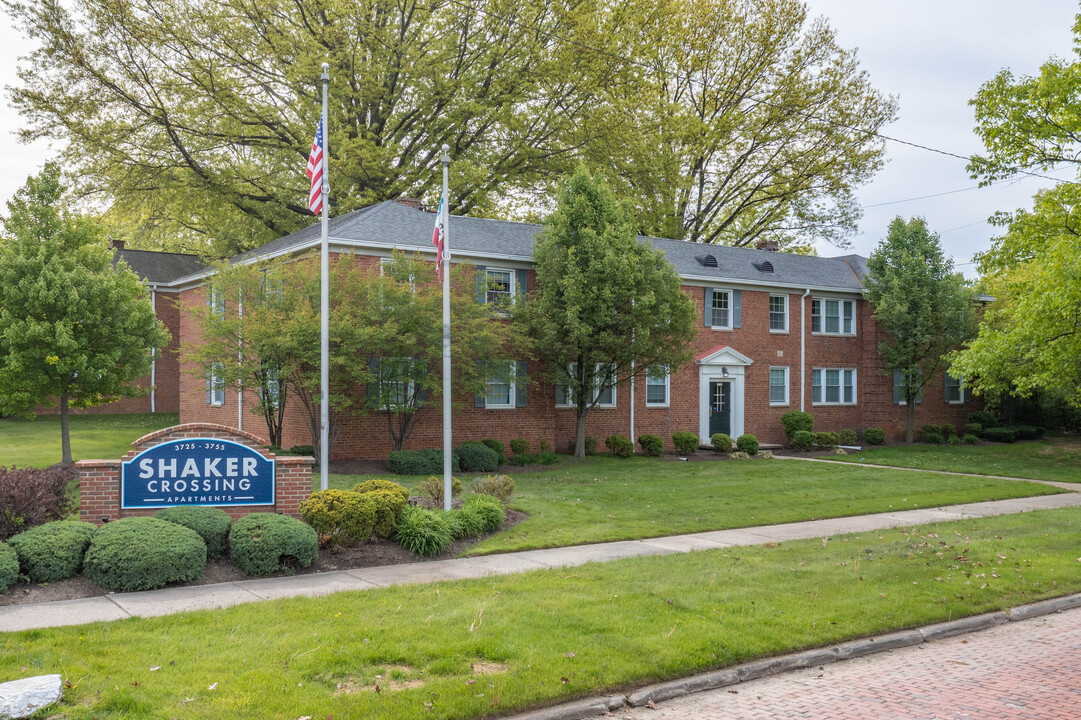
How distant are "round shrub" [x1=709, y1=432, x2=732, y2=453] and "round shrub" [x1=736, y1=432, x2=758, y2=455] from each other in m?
0.35

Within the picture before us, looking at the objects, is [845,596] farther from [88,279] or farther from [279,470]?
[88,279]

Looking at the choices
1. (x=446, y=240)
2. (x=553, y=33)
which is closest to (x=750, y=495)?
(x=446, y=240)

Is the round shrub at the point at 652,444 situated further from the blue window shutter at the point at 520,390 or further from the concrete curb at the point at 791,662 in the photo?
the concrete curb at the point at 791,662

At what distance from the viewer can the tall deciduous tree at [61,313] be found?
18.0 meters

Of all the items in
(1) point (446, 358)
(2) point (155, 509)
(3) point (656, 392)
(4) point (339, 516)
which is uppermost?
(1) point (446, 358)

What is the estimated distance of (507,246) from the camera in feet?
86.3

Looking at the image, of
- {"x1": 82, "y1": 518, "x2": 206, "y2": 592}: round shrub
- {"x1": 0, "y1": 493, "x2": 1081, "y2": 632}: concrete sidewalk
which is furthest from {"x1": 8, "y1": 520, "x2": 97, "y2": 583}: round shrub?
{"x1": 0, "y1": 493, "x2": 1081, "y2": 632}: concrete sidewalk

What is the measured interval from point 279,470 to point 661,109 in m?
33.6

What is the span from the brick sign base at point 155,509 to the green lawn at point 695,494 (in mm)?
2790

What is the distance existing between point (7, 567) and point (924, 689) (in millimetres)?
8620

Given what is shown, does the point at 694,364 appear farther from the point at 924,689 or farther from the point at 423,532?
the point at 924,689

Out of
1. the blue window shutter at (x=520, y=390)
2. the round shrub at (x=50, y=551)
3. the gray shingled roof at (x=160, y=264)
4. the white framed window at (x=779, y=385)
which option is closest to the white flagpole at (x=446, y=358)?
the round shrub at (x=50, y=551)

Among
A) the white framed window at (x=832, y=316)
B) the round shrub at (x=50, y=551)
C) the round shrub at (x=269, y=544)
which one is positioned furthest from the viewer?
the white framed window at (x=832, y=316)

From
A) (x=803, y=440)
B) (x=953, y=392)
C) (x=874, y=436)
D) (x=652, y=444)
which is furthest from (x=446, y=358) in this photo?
(x=953, y=392)
